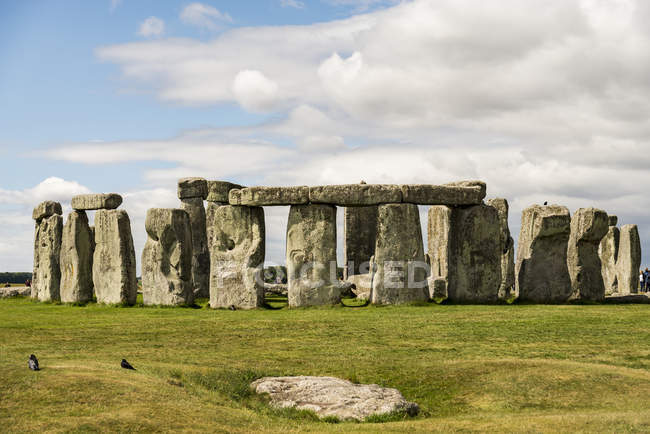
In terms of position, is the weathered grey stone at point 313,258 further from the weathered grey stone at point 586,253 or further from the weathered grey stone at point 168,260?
the weathered grey stone at point 586,253

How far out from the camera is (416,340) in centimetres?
1734

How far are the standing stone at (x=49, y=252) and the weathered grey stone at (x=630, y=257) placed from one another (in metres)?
21.2

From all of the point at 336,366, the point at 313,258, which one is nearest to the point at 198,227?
the point at 313,258

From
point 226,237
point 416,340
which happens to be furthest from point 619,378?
point 226,237

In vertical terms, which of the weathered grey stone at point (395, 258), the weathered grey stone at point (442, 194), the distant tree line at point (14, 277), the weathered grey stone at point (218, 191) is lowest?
the distant tree line at point (14, 277)

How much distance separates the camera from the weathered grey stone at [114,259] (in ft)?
85.5

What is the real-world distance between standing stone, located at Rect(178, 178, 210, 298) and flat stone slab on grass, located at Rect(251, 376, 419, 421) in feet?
59.0

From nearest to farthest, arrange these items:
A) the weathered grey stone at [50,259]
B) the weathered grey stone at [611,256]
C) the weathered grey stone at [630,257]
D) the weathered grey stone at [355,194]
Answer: the weathered grey stone at [355,194] < the weathered grey stone at [50,259] < the weathered grey stone at [630,257] < the weathered grey stone at [611,256]

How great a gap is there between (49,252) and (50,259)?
0.25m

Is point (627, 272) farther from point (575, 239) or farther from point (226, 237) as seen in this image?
point (226, 237)

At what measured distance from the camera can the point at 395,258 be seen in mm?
24172

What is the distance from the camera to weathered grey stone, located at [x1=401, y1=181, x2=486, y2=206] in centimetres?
2450

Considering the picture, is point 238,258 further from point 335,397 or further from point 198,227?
point 335,397

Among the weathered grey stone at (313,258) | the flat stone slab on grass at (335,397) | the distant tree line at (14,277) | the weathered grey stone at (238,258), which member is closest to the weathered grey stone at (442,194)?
the weathered grey stone at (313,258)
